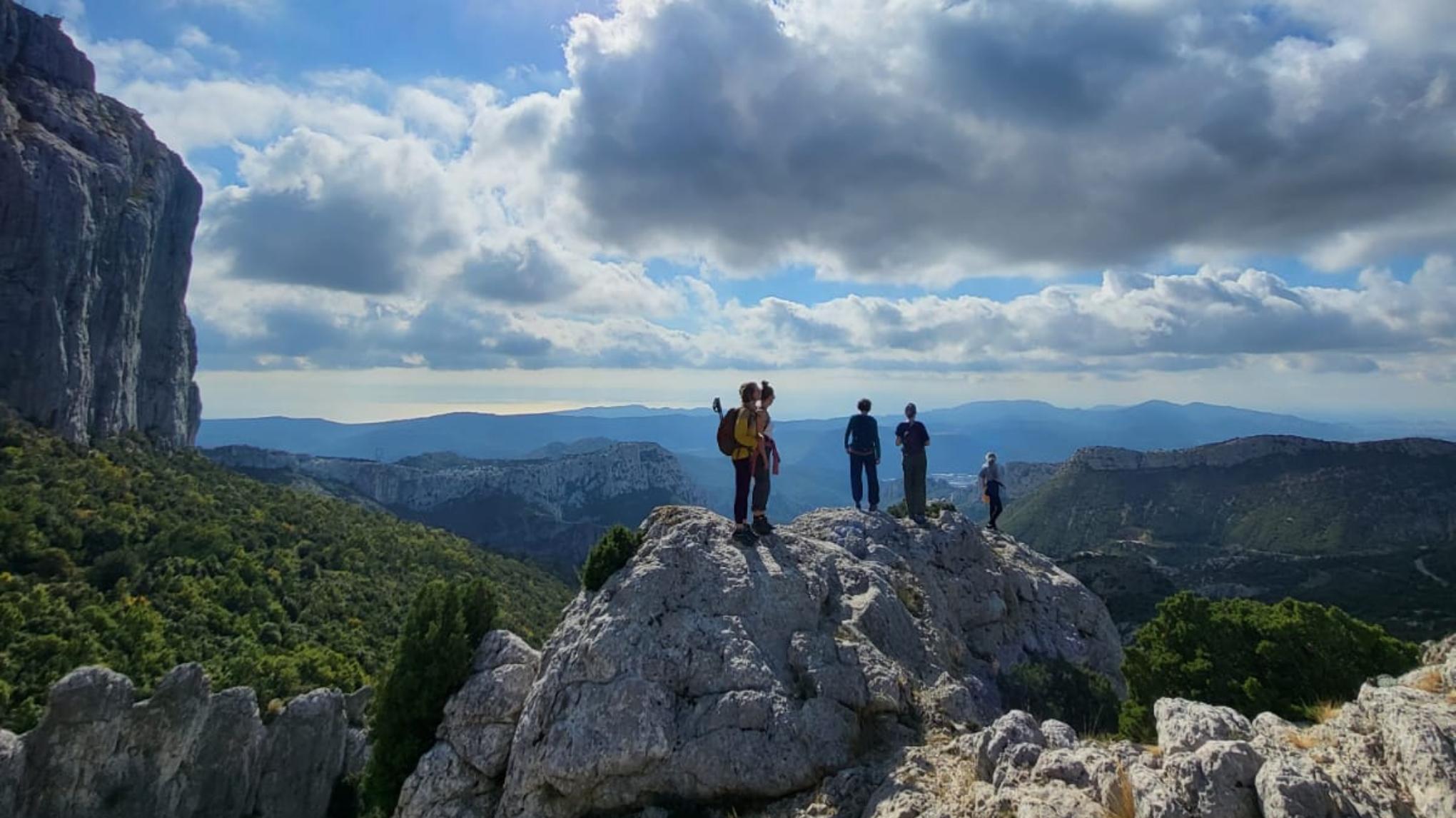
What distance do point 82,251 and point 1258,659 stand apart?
11094 centimetres

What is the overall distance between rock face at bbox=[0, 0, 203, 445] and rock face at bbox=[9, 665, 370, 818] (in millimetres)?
59880

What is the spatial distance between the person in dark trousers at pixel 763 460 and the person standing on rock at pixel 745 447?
11cm

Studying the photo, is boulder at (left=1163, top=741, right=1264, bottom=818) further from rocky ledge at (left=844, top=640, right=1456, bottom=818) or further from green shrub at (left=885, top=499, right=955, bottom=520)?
green shrub at (left=885, top=499, right=955, bottom=520)

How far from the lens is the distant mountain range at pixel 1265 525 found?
7725 cm

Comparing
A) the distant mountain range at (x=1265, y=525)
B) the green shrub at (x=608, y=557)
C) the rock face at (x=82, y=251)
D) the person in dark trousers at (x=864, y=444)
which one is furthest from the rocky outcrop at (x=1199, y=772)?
the rock face at (x=82, y=251)

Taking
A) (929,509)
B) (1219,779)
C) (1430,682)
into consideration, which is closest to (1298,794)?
(1219,779)

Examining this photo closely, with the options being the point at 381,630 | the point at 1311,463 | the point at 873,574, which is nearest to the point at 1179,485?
the point at 1311,463

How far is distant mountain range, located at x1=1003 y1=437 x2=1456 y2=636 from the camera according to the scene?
77250 mm

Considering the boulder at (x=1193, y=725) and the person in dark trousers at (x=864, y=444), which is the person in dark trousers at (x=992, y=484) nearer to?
the person in dark trousers at (x=864, y=444)

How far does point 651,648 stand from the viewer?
1184cm

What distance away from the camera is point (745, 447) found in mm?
14258

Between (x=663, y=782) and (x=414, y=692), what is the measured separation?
5545 mm

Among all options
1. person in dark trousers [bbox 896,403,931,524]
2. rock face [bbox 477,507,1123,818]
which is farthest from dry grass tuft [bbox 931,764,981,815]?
person in dark trousers [bbox 896,403,931,524]

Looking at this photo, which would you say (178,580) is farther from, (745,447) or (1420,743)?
(1420,743)
